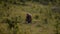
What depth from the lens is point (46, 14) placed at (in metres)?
13.0

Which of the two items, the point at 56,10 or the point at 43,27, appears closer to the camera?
the point at 43,27

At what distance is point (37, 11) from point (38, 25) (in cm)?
314

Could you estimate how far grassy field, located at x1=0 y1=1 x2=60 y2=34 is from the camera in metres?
9.68

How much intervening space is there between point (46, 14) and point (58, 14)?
87 cm

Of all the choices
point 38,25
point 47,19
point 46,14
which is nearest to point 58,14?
point 46,14

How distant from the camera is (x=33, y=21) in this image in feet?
37.2

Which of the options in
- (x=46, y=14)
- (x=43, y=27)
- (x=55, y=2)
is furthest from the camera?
(x=55, y=2)

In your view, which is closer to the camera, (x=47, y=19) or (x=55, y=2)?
(x=47, y=19)

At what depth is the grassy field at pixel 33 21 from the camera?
31.7ft

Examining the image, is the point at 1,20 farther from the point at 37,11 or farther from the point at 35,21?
the point at 37,11

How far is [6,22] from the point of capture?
10.8 metres

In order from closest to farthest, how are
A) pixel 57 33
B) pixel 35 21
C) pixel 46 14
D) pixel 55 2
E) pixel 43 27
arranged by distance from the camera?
1. pixel 57 33
2. pixel 43 27
3. pixel 35 21
4. pixel 46 14
5. pixel 55 2

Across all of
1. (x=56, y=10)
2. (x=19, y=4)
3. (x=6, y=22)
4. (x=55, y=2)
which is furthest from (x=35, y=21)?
(x=55, y=2)

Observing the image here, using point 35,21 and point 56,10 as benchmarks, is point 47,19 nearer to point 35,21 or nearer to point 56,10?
point 35,21
